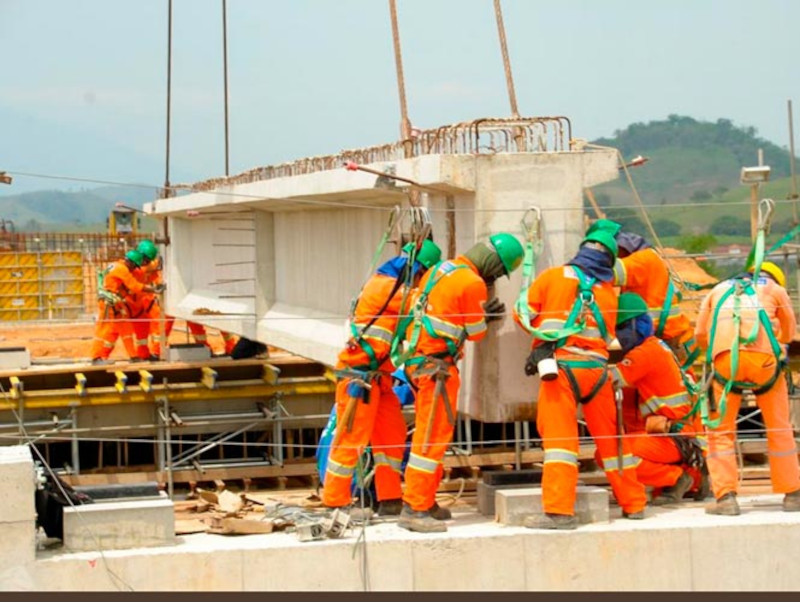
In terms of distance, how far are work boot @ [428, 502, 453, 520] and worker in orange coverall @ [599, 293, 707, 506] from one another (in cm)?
151

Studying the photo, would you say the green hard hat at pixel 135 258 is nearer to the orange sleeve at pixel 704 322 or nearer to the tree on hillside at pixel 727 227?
the orange sleeve at pixel 704 322

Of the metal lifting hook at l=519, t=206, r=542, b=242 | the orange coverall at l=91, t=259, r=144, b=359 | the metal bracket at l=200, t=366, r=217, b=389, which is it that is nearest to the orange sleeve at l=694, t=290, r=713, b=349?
the metal lifting hook at l=519, t=206, r=542, b=242

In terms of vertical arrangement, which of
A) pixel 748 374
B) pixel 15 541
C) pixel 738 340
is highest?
pixel 738 340

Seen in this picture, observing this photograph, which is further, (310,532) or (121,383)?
(121,383)

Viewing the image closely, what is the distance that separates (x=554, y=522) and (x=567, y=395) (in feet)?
2.97

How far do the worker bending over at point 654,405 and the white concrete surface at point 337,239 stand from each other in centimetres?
73

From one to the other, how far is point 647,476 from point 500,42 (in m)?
4.25

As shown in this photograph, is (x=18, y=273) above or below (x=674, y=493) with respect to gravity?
above

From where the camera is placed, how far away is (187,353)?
875 inches

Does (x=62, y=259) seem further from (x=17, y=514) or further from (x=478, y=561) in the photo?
(x=478, y=561)

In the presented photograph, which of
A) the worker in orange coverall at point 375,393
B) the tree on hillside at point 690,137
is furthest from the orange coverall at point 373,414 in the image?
the tree on hillside at point 690,137

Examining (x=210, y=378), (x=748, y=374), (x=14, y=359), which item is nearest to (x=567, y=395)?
(x=748, y=374)

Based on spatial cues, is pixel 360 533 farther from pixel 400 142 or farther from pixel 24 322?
pixel 24 322

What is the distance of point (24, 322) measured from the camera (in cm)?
4266
